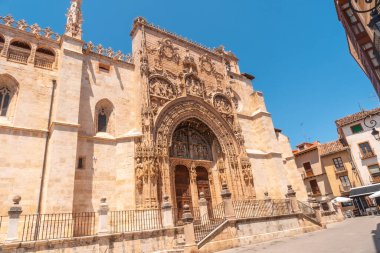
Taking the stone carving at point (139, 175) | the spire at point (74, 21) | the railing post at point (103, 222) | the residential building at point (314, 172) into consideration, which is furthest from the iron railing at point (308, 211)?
the spire at point (74, 21)

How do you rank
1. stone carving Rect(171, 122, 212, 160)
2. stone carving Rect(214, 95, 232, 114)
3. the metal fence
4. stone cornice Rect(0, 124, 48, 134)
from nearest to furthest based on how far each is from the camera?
stone cornice Rect(0, 124, 48, 134), the metal fence, stone carving Rect(171, 122, 212, 160), stone carving Rect(214, 95, 232, 114)

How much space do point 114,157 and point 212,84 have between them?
31.7 ft

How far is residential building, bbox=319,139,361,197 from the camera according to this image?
88.3 feet

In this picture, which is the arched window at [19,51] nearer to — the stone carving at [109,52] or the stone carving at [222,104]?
the stone carving at [109,52]

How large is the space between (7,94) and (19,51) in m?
2.39

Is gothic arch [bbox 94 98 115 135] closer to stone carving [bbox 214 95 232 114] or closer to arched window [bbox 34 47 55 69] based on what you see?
arched window [bbox 34 47 55 69]

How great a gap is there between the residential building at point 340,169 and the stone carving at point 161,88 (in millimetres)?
22129

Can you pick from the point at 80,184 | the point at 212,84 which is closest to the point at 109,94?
the point at 80,184

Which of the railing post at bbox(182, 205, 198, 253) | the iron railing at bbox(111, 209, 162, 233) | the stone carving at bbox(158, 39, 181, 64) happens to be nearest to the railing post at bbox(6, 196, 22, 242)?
the iron railing at bbox(111, 209, 162, 233)

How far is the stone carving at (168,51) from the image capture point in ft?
56.5

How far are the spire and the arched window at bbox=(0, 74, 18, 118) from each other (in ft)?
13.0

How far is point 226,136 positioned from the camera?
1730cm

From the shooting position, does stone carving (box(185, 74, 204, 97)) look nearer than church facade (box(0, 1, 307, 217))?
No

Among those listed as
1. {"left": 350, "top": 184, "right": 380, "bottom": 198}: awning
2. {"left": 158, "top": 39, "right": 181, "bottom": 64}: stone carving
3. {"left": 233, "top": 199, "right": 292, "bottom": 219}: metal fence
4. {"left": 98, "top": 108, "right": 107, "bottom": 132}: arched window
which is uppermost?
{"left": 158, "top": 39, "right": 181, "bottom": 64}: stone carving
